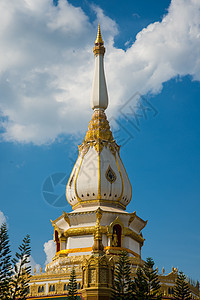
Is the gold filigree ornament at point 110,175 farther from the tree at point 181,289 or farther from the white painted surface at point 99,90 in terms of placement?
the tree at point 181,289

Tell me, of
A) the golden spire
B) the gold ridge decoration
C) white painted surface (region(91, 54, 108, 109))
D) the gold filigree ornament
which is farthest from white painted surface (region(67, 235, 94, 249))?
the golden spire

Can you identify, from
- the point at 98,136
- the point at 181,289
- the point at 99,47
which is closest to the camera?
the point at 181,289

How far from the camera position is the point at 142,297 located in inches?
1059

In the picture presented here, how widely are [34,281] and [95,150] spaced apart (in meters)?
13.7

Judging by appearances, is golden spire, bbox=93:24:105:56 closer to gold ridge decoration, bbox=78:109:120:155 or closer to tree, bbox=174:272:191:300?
gold ridge decoration, bbox=78:109:120:155

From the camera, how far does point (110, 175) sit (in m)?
41.4

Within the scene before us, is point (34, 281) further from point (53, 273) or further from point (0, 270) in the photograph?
point (0, 270)

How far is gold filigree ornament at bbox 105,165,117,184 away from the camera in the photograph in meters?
41.1

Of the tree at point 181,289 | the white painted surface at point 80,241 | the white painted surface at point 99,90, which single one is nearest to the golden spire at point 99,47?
the white painted surface at point 99,90

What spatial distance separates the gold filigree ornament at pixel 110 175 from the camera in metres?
41.1

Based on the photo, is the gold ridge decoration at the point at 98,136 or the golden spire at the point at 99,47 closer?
the gold ridge decoration at the point at 98,136

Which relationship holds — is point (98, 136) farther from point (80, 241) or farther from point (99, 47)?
point (80, 241)

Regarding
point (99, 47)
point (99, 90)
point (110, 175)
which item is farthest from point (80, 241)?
point (99, 47)

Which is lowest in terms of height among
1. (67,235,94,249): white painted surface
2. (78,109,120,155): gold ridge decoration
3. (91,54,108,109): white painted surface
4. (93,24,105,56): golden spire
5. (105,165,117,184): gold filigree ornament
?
(67,235,94,249): white painted surface
